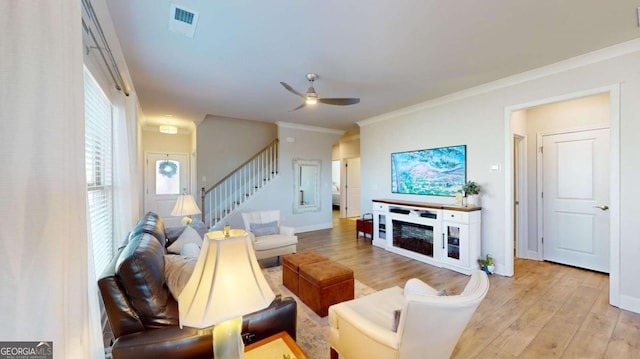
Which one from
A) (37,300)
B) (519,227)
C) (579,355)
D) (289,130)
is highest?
(289,130)

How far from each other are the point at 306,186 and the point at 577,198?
523 centimetres

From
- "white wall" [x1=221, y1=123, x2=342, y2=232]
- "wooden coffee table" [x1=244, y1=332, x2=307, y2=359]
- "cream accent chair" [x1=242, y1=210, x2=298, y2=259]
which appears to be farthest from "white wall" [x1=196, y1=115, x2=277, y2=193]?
"wooden coffee table" [x1=244, y1=332, x2=307, y2=359]

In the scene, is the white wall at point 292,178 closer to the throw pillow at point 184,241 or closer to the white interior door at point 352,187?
the white interior door at point 352,187

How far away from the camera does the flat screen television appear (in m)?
4.08

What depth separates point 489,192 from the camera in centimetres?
370

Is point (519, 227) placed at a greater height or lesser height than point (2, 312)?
lesser

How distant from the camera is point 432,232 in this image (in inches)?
159

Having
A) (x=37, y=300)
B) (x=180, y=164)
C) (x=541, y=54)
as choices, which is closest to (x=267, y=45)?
(x=37, y=300)

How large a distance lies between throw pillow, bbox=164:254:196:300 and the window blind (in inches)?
24.3

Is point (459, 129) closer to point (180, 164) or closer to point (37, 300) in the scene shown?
point (37, 300)

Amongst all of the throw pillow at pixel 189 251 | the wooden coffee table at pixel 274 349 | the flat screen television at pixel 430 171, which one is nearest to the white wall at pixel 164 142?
the throw pillow at pixel 189 251

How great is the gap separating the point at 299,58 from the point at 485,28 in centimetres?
187

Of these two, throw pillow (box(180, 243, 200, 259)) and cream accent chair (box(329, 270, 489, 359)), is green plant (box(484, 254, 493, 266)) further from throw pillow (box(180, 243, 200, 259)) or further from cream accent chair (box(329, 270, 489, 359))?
throw pillow (box(180, 243, 200, 259))

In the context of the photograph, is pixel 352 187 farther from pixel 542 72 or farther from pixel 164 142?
pixel 542 72
